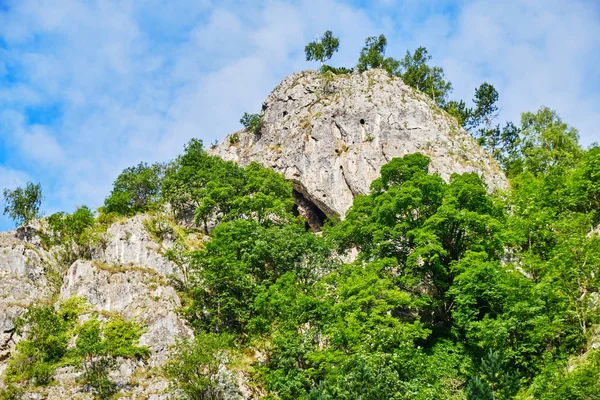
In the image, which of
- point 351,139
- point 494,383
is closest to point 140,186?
point 351,139

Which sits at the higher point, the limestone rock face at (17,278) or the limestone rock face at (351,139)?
the limestone rock face at (351,139)

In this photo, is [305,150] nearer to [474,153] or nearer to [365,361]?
[474,153]

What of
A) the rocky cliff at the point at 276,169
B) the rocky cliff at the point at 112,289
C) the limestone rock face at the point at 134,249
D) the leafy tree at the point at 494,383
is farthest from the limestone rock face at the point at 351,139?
the leafy tree at the point at 494,383

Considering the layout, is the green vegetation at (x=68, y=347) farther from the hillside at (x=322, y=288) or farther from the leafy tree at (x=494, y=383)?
the leafy tree at (x=494, y=383)

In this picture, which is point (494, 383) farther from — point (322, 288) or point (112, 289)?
point (112, 289)

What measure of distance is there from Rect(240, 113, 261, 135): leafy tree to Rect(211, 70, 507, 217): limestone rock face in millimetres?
662

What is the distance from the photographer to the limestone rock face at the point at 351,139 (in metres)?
48.8

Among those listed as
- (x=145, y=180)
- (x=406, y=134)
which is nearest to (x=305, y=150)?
(x=406, y=134)

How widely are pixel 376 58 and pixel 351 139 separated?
16851 mm

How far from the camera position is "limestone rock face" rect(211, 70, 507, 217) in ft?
160

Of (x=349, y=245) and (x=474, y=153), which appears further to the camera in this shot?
(x=474, y=153)

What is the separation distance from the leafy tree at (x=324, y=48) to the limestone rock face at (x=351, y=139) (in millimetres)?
8526

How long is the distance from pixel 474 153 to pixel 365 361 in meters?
31.1

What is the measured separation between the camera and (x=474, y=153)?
163 feet
